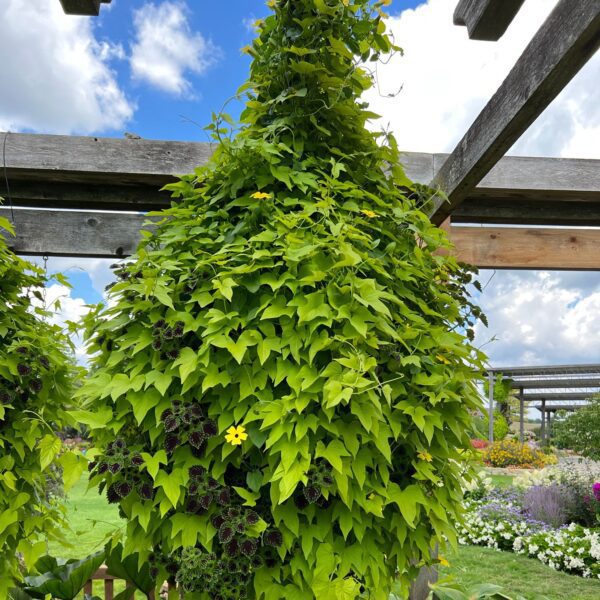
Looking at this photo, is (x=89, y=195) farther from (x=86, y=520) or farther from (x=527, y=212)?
(x=86, y=520)

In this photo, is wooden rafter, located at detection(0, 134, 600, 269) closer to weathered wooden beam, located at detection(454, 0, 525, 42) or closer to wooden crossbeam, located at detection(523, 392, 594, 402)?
weathered wooden beam, located at detection(454, 0, 525, 42)

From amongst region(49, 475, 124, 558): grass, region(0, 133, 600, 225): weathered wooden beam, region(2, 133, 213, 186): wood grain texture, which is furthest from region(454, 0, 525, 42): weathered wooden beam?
region(49, 475, 124, 558): grass

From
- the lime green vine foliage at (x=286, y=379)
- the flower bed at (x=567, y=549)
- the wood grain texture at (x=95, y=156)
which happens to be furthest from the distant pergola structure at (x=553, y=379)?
the lime green vine foliage at (x=286, y=379)

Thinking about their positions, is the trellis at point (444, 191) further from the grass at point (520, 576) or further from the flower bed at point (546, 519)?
the flower bed at point (546, 519)

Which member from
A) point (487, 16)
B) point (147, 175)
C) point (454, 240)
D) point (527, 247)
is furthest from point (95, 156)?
point (527, 247)

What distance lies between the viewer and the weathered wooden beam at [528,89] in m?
1.76

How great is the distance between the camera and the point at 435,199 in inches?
111

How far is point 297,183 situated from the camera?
1.67 m

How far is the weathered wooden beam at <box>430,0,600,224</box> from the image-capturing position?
5.77 ft

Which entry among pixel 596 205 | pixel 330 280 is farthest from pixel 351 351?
pixel 596 205

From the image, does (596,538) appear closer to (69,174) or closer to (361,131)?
(361,131)

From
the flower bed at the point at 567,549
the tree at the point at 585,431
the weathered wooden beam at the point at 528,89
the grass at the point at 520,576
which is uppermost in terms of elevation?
the weathered wooden beam at the point at 528,89

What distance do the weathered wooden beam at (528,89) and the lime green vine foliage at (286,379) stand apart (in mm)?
662

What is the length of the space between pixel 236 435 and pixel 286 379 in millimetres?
208
